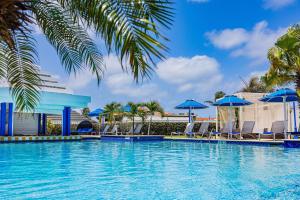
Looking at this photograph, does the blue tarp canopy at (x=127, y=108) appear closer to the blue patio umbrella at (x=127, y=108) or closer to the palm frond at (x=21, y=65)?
the blue patio umbrella at (x=127, y=108)

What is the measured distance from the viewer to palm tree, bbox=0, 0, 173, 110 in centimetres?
217

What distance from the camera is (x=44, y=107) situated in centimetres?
2481

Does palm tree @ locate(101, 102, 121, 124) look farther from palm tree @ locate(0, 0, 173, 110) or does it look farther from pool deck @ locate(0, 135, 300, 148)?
palm tree @ locate(0, 0, 173, 110)

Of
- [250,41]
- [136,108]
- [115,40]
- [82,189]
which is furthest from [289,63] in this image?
[136,108]

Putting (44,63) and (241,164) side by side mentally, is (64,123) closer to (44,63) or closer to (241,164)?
(241,164)

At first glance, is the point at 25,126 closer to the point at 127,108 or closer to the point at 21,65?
the point at 127,108

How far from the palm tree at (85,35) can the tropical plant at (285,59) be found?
8051 mm

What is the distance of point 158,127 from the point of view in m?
28.0

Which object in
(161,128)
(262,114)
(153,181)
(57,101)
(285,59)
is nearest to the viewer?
(153,181)

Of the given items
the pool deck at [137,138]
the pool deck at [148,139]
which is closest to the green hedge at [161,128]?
the pool deck at [137,138]

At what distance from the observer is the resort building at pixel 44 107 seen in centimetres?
2184

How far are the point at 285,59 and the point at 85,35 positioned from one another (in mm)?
9629

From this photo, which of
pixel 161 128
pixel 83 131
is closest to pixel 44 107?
pixel 83 131

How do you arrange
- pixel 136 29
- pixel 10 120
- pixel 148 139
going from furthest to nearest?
Answer: pixel 148 139
pixel 10 120
pixel 136 29
